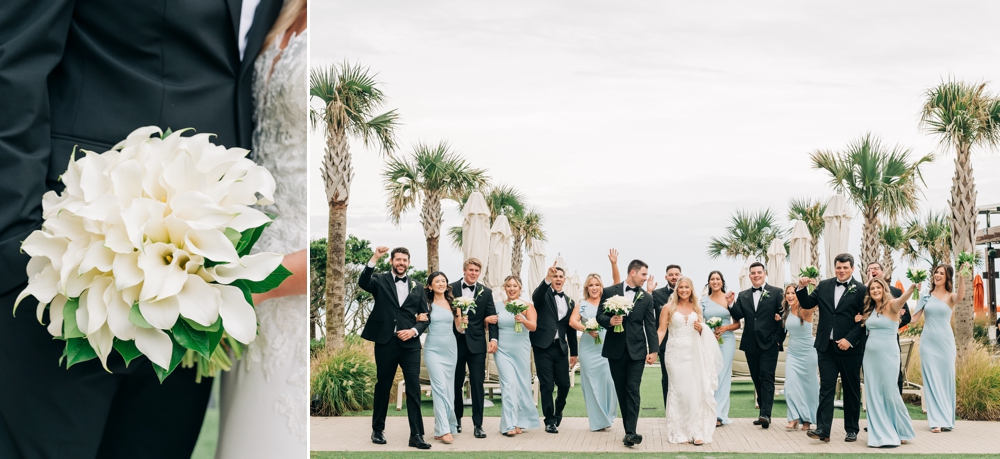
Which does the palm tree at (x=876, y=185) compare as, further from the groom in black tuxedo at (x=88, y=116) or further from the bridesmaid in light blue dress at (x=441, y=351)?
the groom in black tuxedo at (x=88, y=116)

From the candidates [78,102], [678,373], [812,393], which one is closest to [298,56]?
[78,102]

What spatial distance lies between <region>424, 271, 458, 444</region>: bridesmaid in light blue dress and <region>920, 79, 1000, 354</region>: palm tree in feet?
34.5

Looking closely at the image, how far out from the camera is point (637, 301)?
9.96 m

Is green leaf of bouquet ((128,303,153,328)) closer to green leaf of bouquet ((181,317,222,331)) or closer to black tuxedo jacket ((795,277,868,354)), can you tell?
green leaf of bouquet ((181,317,222,331))

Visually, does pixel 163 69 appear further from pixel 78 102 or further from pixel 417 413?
pixel 417 413

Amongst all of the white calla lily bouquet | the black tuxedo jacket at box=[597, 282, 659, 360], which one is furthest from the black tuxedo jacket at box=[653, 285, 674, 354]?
the white calla lily bouquet

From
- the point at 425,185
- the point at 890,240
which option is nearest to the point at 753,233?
the point at 890,240

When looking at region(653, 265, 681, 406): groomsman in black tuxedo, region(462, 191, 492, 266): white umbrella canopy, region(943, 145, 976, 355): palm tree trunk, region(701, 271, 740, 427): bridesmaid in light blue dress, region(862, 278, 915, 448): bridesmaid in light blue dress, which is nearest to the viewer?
region(862, 278, 915, 448): bridesmaid in light blue dress

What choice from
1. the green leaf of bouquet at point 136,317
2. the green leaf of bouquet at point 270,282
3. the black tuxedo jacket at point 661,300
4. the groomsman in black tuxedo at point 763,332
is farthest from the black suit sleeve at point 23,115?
the groomsman in black tuxedo at point 763,332

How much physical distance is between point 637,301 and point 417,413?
2979 millimetres

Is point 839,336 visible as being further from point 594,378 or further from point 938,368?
point 594,378

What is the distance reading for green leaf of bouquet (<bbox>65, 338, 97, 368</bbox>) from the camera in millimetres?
1513

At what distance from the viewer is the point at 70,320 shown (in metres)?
1.49

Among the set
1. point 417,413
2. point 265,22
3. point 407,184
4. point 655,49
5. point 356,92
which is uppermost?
point 655,49
